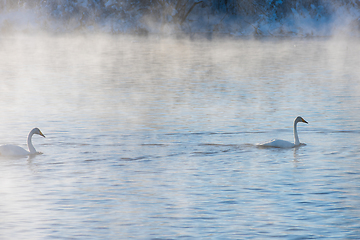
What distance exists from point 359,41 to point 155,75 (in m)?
51.6

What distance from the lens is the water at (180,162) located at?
471 inches

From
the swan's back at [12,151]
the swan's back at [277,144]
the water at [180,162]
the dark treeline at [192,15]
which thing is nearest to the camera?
the water at [180,162]

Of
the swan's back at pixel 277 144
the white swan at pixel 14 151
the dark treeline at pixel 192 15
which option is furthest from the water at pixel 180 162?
the dark treeline at pixel 192 15

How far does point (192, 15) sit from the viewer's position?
94250 millimetres

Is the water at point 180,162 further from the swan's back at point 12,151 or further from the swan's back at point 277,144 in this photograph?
the swan's back at point 12,151

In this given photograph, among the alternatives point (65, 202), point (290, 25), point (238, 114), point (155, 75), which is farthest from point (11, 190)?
point (290, 25)

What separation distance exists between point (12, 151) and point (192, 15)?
7841cm

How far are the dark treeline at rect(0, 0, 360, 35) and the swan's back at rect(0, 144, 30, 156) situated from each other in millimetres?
74328

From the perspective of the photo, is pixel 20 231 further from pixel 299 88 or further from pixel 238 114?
pixel 299 88

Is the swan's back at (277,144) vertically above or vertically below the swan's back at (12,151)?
below

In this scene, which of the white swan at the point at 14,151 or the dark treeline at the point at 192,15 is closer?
the white swan at the point at 14,151

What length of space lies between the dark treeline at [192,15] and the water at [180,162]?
52220mm

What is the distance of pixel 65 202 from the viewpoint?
526 inches

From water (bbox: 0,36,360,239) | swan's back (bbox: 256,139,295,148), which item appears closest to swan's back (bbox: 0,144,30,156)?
water (bbox: 0,36,360,239)
